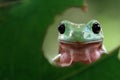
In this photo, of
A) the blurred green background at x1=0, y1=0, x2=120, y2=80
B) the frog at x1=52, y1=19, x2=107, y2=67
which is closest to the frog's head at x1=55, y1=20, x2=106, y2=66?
the frog at x1=52, y1=19, x2=107, y2=67

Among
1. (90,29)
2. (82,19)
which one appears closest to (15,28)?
(90,29)

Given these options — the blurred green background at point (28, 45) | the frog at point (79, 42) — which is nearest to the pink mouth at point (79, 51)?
the frog at point (79, 42)

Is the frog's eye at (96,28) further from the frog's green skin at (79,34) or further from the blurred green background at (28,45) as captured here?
the blurred green background at (28,45)

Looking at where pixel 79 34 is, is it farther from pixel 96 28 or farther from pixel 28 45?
pixel 28 45

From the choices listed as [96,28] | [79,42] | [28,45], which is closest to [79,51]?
[79,42]

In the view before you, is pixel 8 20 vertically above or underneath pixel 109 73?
above

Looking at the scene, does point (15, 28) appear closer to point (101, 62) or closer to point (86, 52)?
point (101, 62)

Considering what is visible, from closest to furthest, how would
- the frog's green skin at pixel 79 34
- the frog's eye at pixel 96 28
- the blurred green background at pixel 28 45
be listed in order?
1. the blurred green background at pixel 28 45
2. the frog's green skin at pixel 79 34
3. the frog's eye at pixel 96 28
